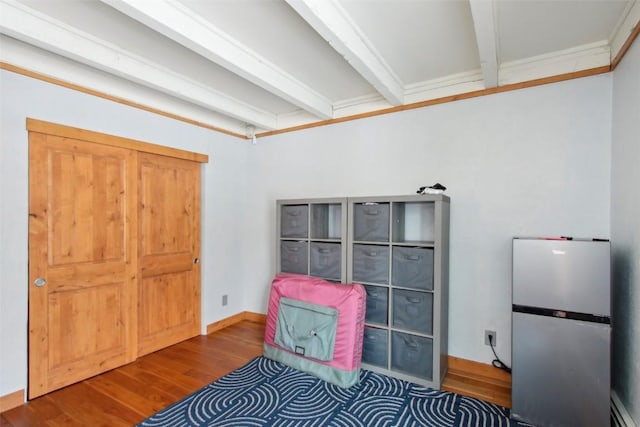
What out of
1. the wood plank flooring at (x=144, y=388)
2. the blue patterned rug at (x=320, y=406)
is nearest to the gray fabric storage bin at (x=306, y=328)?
the blue patterned rug at (x=320, y=406)

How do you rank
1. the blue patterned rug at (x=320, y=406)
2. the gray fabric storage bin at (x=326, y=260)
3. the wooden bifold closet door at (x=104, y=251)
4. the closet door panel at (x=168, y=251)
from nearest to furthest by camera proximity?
the blue patterned rug at (x=320, y=406), the wooden bifold closet door at (x=104, y=251), the gray fabric storage bin at (x=326, y=260), the closet door panel at (x=168, y=251)

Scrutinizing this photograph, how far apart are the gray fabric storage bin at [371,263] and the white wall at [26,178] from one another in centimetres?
184

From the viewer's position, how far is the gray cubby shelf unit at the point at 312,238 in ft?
9.52

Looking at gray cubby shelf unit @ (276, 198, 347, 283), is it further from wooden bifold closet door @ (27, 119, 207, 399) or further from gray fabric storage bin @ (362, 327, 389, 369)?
wooden bifold closet door @ (27, 119, 207, 399)

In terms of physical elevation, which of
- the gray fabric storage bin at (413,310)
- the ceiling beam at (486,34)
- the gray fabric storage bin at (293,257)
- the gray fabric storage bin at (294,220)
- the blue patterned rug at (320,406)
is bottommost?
the blue patterned rug at (320,406)

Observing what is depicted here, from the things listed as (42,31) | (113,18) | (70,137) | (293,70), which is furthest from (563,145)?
(70,137)

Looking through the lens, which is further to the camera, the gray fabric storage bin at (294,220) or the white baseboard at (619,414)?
the gray fabric storage bin at (294,220)

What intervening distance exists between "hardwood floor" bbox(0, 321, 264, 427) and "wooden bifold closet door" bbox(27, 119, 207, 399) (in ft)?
0.47

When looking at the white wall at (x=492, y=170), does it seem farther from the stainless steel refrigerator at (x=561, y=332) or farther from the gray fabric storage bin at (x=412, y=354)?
the stainless steel refrigerator at (x=561, y=332)

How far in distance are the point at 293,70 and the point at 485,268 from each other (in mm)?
2376

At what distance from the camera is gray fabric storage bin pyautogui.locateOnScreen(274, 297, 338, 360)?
2561mm

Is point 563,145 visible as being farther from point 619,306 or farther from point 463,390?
point 463,390

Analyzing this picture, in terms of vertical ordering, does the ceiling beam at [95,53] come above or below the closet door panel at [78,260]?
above

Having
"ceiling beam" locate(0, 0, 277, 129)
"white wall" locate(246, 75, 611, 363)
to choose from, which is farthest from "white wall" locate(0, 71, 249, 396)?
"white wall" locate(246, 75, 611, 363)
